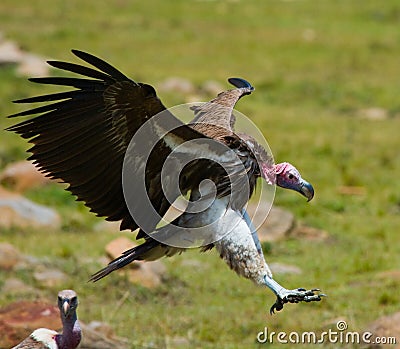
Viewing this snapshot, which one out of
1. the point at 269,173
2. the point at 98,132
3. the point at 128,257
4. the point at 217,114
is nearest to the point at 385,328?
the point at 269,173

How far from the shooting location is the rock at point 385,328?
21.9 ft

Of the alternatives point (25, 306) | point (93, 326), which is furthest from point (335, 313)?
point (25, 306)

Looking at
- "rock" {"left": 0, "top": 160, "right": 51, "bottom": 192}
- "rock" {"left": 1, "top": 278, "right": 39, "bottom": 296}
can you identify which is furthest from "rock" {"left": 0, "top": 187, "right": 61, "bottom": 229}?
"rock" {"left": 1, "top": 278, "right": 39, "bottom": 296}

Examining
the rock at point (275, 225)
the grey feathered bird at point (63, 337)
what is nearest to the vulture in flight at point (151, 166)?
the grey feathered bird at point (63, 337)

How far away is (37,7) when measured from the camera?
2505cm

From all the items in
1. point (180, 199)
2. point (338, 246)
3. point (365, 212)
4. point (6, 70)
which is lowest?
→ point (180, 199)

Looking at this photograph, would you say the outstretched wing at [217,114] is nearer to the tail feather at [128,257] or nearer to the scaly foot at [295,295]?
the tail feather at [128,257]

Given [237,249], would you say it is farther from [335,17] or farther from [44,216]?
[335,17]

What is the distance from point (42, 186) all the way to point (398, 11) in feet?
52.7

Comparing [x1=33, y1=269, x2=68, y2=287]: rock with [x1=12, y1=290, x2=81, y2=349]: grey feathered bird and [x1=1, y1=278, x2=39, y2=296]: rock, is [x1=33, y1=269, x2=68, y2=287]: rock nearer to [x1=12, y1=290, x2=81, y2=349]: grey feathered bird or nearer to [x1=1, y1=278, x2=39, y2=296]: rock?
[x1=1, y1=278, x2=39, y2=296]: rock

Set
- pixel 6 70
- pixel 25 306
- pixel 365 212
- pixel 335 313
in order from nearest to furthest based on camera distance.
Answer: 1. pixel 25 306
2. pixel 335 313
3. pixel 365 212
4. pixel 6 70

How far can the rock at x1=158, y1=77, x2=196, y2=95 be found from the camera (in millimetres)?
16953

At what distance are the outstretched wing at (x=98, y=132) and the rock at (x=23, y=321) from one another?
102 cm

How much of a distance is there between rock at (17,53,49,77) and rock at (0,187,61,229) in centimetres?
652
